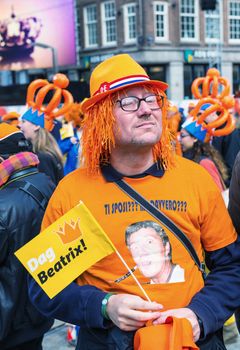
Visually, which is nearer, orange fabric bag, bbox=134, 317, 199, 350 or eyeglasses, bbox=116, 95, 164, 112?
orange fabric bag, bbox=134, 317, 199, 350

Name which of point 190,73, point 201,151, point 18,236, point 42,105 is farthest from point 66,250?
point 190,73

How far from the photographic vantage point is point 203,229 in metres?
1.69

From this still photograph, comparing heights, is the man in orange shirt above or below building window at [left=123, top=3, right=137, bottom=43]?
below

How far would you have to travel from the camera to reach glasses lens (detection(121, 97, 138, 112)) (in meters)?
1.68

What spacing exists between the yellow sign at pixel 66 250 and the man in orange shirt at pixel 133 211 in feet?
0.29

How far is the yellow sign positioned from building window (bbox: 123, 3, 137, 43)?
22425 millimetres

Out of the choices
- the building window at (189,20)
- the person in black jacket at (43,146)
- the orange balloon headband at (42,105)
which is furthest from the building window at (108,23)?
the person in black jacket at (43,146)

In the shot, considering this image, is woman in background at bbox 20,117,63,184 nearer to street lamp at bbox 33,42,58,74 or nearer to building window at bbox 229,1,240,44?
street lamp at bbox 33,42,58,74

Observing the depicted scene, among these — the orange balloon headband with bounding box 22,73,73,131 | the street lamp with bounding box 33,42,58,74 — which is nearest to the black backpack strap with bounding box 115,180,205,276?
the orange balloon headband with bounding box 22,73,73,131

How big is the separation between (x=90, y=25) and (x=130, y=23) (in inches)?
116

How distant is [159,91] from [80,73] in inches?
991

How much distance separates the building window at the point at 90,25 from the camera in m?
25.2

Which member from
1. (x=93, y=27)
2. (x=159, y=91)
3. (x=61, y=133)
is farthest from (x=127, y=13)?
(x=159, y=91)

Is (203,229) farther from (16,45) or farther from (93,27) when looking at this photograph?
(93,27)
